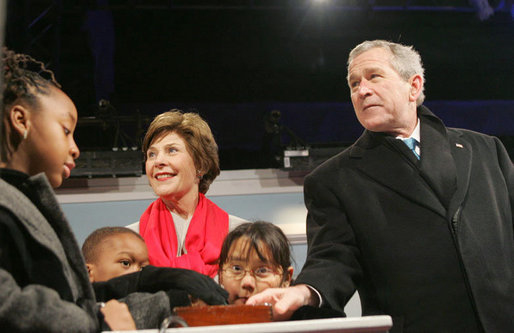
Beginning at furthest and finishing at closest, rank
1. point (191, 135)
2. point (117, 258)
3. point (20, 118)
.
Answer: point (191, 135) < point (117, 258) < point (20, 118)

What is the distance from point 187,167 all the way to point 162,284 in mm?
704

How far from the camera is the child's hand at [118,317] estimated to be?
0.94 m

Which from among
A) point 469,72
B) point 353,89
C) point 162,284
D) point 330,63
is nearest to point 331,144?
point 330,63

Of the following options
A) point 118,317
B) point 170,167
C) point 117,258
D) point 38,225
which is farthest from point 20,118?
point 170,167

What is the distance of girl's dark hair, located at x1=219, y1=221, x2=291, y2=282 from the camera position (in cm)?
155

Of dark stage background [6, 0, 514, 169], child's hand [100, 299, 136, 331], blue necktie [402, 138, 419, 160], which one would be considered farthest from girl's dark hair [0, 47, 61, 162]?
dark stage background [6, 0, 514, 169]

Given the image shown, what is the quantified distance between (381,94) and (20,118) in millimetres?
1133

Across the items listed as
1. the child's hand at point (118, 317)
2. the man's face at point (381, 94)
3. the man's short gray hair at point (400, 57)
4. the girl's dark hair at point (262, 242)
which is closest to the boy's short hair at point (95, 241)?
the girl's dark hair at point (262, 242)

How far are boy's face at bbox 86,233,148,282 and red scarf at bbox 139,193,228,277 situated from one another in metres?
0.16

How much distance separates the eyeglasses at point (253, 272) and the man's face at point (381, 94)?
592 mm

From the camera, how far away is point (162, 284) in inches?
43.9

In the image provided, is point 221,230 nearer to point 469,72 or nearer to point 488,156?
point 488,156

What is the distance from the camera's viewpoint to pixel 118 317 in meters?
0.96

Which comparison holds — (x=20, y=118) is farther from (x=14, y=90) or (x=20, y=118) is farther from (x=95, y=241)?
(x=95, y=241)
